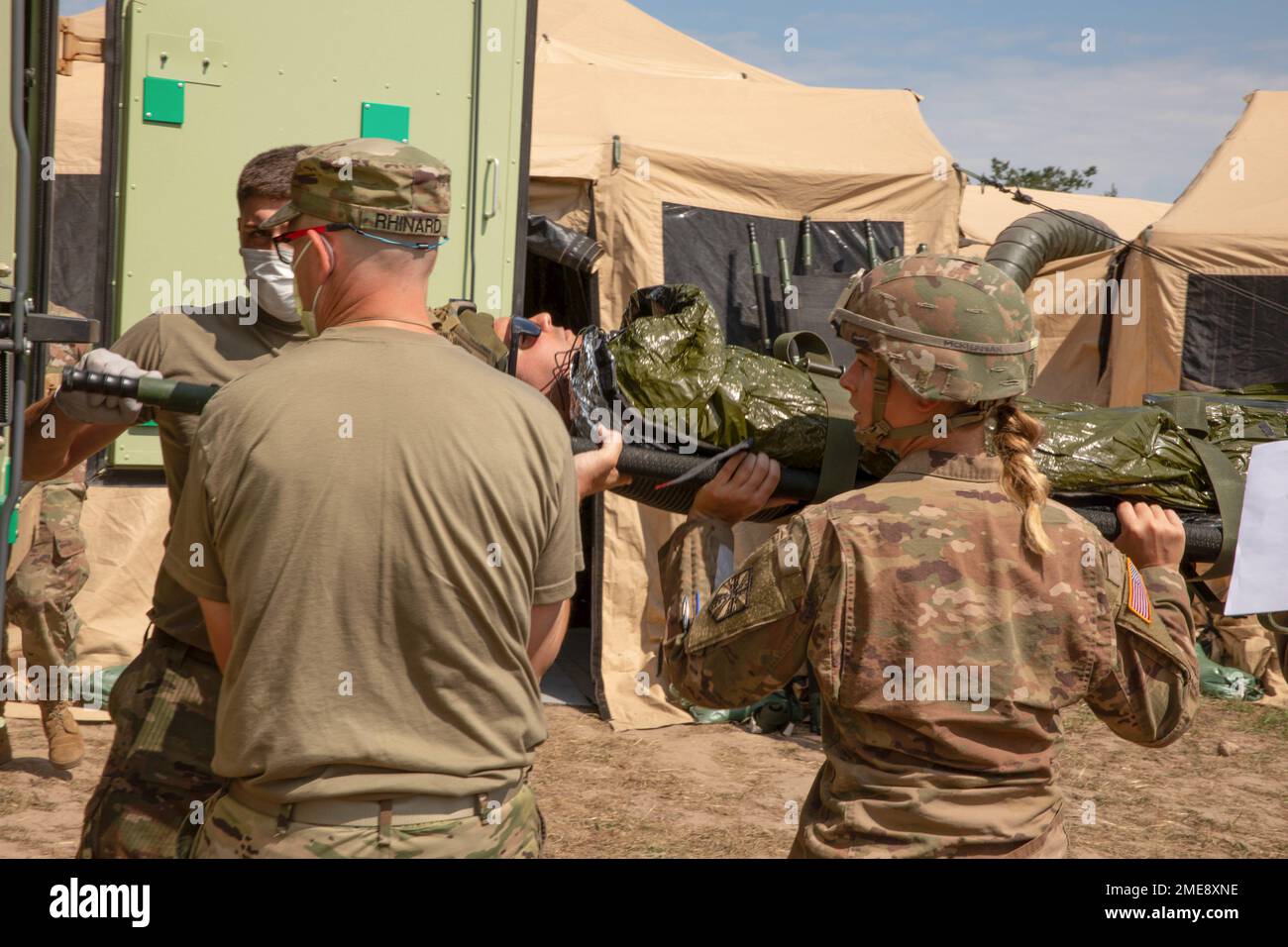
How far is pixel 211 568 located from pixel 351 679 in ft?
0.92

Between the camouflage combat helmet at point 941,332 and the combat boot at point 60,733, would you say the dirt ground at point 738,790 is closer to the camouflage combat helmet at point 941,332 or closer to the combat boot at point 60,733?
the combat boot at point 60,733

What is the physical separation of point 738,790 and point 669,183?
3.14 metres

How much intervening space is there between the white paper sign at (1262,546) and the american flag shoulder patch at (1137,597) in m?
0.81

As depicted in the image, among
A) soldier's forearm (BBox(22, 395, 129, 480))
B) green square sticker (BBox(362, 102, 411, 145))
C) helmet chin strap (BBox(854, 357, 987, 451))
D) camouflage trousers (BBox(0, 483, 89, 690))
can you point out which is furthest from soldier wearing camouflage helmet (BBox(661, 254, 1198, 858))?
camouflage trousers (BBox(0, 483, 89, 690))

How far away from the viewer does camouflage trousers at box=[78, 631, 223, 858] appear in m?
2.29

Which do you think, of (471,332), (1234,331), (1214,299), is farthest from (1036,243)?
(471,332)

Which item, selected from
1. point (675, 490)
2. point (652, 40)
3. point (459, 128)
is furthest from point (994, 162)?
point (675, 490)

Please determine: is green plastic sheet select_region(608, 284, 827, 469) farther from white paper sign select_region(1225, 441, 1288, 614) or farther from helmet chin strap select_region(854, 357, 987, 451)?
white paper sign select_region(1225, 441, 1288, 614)

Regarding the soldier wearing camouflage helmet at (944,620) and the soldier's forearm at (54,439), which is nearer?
the soldier wearing camouflage helmet at (944,620)

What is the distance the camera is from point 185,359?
2.50m

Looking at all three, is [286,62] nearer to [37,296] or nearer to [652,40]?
[37,296]

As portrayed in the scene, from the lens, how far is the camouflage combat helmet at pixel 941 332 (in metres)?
2.17

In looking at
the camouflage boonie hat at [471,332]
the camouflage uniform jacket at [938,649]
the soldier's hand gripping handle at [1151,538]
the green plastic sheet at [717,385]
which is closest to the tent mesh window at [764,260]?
the green plastic sheet at [717,385]

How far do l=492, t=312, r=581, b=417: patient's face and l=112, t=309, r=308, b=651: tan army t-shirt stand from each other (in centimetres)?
63
